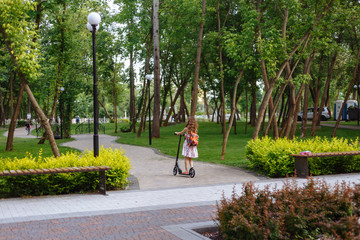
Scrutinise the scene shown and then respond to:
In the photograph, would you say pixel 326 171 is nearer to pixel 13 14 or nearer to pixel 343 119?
pixel 13 14

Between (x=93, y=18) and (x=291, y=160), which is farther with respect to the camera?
(x=291, y=160)

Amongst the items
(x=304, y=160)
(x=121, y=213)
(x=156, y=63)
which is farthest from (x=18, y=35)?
(x=156, y=63)

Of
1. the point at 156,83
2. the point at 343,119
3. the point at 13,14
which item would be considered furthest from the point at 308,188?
the point at 343,119

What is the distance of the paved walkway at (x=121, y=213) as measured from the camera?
5.57 metres

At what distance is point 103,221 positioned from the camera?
20.5 feet

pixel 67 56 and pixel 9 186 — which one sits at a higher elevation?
pixel 67 56

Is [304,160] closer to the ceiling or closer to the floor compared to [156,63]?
closer to the floor

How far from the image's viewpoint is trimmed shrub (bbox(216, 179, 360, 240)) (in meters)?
4.36

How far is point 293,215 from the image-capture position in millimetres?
A: 4734

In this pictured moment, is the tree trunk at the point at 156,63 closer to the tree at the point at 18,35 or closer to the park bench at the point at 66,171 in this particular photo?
the tree at the point at 18,35

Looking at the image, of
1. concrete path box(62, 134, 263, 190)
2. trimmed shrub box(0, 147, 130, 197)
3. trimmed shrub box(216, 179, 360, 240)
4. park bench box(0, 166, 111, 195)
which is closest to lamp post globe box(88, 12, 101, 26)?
trimmed shrub box(0, 147, 130, 197)

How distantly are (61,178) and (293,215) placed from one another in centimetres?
565

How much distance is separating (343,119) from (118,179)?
37971 millimetres

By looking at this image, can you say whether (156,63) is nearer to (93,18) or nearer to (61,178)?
(93,18)
